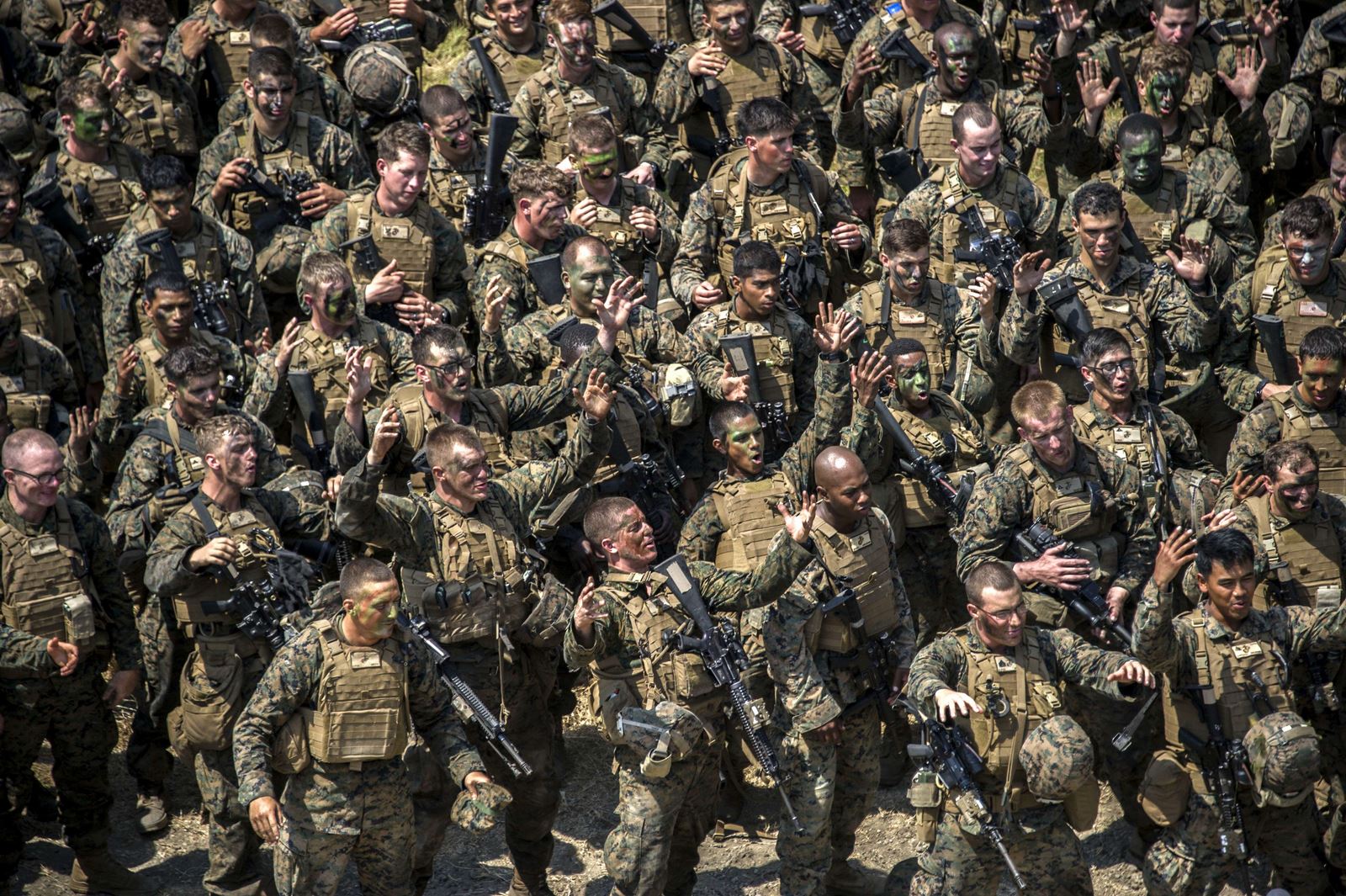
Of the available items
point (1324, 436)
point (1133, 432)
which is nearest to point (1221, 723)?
point (1133, 432)

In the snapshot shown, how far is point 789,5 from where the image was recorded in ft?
58.0

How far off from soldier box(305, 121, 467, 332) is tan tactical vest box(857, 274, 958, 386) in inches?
125

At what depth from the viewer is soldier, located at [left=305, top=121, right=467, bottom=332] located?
14633mm

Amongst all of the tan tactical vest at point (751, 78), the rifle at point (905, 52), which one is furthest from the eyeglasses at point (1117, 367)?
the tan tactical vest at point (751, 78)

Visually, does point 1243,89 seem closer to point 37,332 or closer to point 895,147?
point 895,147

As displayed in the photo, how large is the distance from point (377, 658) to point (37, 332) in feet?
17.5

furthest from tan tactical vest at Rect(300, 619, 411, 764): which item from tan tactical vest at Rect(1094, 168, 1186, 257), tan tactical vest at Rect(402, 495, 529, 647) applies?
tan tactical vest at Rect(1094, 168, 1186, 257)

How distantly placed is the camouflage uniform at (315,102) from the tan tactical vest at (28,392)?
295 centimetres

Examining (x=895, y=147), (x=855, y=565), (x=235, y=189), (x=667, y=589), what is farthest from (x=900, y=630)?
(x=235, y=189)

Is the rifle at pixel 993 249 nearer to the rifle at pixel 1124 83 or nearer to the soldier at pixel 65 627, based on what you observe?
the rifle at pixel 1124 83

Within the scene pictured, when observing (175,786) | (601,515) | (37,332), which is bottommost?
(175,786)

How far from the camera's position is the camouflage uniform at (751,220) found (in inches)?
598

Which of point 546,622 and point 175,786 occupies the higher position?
point 546,622

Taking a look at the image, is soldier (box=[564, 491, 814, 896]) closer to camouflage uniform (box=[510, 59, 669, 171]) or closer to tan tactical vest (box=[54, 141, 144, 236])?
camouflage uniform (box=[510, 59, 669, 171])
